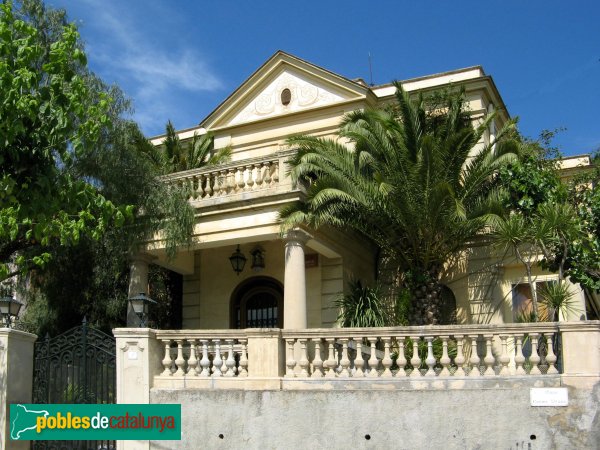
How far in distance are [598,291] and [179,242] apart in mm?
7695

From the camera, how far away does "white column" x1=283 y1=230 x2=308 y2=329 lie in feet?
44.9

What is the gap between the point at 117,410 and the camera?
36.7 ft

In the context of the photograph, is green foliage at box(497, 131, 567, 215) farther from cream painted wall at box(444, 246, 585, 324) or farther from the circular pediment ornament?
the circular pediment ornament

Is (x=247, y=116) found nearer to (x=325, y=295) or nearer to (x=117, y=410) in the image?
(x=325, y=295)

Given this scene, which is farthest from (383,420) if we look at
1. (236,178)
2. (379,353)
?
(236,178)

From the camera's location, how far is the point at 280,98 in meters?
19.7

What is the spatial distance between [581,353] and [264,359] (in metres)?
4.38

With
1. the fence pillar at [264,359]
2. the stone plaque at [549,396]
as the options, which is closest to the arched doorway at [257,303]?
the fence pillar at [264,359]

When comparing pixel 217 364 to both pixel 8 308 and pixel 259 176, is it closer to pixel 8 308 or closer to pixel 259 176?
pixel 8 308

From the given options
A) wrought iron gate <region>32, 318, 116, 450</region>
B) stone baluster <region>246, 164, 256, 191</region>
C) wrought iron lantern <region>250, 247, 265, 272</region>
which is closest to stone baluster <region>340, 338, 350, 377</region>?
wrought iron gate <region>32, 318, 116, 450</region>

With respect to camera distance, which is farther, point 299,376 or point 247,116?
point 247,116

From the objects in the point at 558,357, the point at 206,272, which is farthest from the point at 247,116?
the point at 558,357

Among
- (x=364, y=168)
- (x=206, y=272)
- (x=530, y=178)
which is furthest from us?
(x=206, y=272)

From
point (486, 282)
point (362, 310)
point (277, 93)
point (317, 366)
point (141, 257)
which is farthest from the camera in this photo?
point (277, 93)
